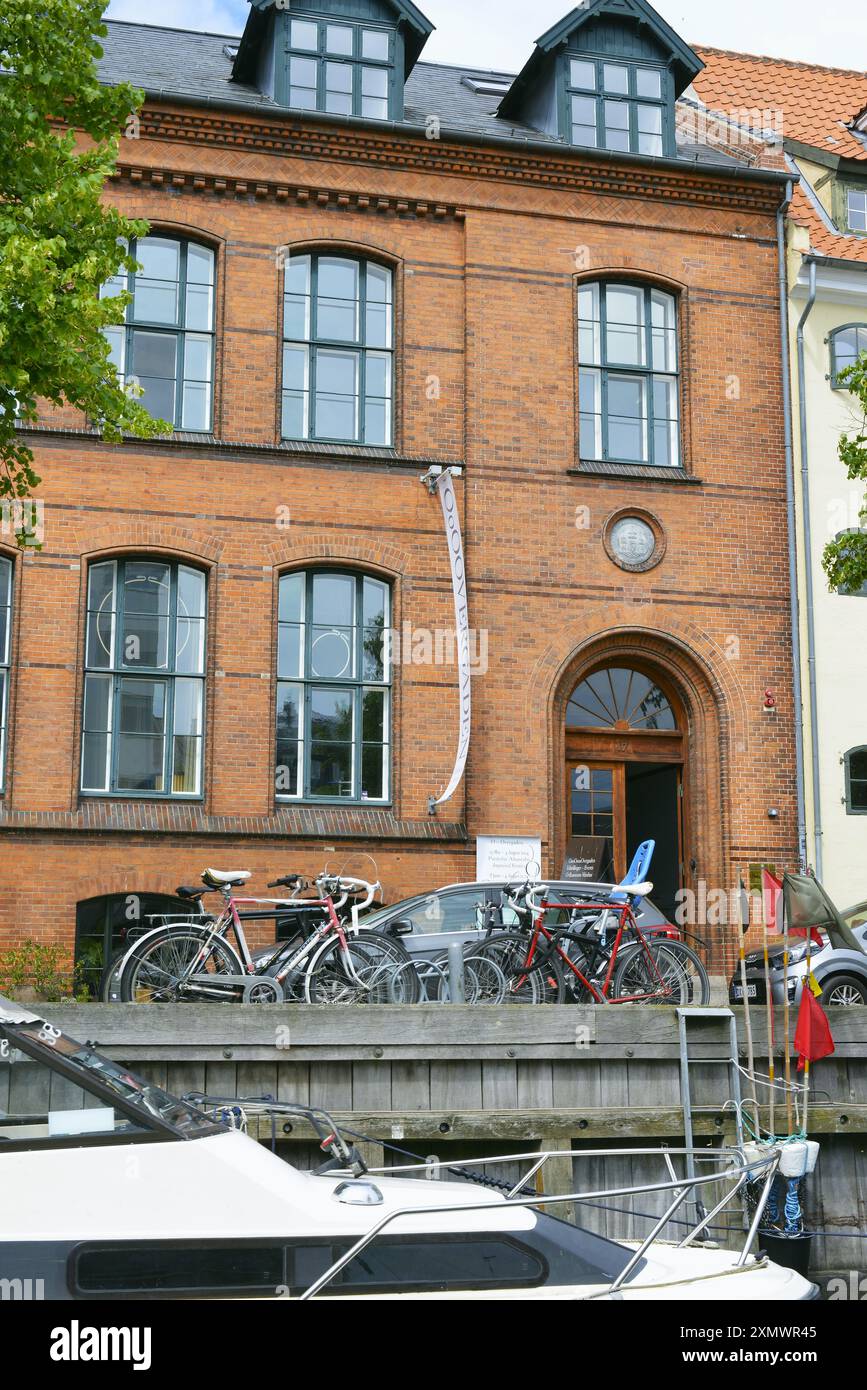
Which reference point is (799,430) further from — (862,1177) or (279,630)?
(862,1177)

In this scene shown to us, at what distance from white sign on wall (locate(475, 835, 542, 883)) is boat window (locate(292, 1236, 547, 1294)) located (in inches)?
480

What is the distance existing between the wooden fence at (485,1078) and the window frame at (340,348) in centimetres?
1057

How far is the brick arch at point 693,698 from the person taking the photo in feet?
64.8

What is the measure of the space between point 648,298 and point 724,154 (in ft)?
9.20

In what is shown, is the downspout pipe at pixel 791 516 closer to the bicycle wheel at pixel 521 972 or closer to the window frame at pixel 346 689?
the window frame at pixel 346 689

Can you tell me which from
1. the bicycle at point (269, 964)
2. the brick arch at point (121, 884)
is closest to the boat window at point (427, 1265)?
the bicycle at point (269, 964)

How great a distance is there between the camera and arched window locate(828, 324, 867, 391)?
2155 centimetres

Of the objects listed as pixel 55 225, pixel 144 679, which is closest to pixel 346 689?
pixel 144 679

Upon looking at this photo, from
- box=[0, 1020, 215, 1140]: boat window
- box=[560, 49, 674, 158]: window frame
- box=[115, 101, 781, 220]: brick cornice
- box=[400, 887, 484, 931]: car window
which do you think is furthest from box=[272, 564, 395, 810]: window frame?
box=[0, 1020, 215, 1140]: boat window

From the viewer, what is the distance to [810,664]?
67.4 feet

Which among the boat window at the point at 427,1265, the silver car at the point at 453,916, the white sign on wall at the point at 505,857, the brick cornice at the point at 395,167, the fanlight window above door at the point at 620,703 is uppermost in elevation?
the brick cornice at the point at 395,167

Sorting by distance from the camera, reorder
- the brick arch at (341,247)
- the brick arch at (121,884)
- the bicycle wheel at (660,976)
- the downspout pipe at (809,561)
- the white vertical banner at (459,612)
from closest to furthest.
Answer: the bicycle wheel at (660,976) → the brick arch at (121,884) → the white vertical banner at (459,612) → the brick arch at (341,247) → the downspout pipe at (809,561)

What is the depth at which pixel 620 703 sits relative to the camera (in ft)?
67.4

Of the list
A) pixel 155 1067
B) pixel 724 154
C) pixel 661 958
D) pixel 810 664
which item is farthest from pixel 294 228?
pixel 155 1067
